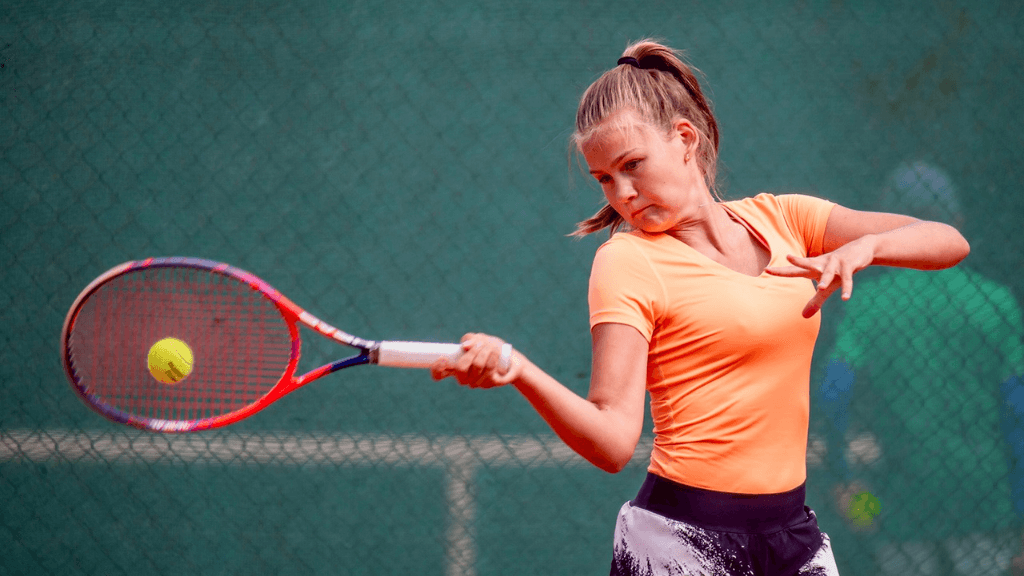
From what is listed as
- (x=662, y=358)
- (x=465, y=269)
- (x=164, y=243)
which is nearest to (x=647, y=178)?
(x=662, y=358)

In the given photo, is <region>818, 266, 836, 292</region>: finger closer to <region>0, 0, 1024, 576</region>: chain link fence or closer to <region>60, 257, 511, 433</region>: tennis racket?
<region>60, 257, 511, 433</region>: tennis racket

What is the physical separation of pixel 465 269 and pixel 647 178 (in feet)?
6.30

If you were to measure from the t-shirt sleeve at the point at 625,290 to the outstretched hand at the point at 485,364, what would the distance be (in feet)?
0.48

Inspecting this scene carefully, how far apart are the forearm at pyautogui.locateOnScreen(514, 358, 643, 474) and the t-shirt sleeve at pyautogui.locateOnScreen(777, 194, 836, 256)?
57 centimetres

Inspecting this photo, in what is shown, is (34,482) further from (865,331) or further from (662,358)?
(865,331)

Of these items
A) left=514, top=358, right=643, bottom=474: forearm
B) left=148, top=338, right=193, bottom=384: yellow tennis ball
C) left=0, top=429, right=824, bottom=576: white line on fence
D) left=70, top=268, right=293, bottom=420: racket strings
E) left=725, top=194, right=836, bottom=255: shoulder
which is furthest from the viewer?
left=0, top=429, right=824, bottom=576: white line on fence

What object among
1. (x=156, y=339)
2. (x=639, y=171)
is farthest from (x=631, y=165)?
(x=156, y=339)

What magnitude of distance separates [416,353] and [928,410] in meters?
2.70

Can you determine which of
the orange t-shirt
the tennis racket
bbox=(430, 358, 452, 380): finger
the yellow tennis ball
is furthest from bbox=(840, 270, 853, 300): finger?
the yellow tennis ball

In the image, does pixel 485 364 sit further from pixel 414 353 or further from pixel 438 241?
pixel 438 241

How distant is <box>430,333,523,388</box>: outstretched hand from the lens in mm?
1165

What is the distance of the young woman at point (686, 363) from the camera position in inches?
47.0

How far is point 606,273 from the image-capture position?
1.24 m

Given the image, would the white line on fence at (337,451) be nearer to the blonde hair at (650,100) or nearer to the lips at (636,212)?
the blonde hair at (650,100)
